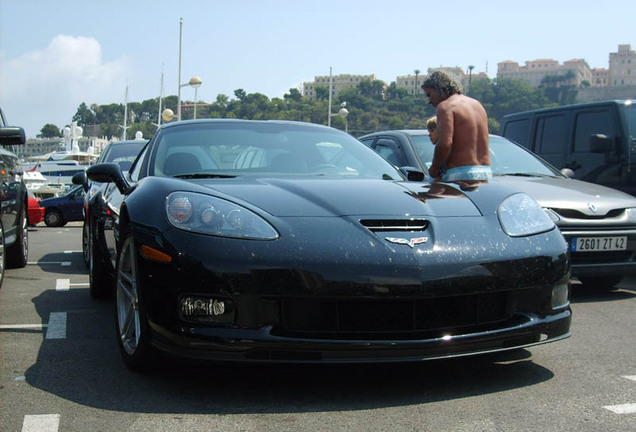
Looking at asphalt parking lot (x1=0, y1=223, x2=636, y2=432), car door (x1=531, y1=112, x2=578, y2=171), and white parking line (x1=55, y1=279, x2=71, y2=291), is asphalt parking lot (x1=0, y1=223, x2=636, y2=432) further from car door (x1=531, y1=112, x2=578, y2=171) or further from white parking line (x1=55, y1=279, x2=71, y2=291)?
car door (x1=531, y1=112, x2=578, y2=171)

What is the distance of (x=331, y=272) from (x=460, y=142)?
9.81ft

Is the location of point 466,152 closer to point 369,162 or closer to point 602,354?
point 369,162

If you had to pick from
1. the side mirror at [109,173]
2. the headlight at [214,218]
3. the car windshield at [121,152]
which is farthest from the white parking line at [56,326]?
the car windshield at [121,152]

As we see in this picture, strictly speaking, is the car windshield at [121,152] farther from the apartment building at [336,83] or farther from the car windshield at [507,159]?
the apartment building at [336,83]

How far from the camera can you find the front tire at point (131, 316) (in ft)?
10.9

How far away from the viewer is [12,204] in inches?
269

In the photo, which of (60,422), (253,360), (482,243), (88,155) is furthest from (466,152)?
(88,155)

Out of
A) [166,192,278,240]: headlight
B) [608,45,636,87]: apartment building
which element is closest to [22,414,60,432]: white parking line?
[166,192,278,240]: headlight

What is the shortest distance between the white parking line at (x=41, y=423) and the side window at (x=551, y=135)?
7.39m

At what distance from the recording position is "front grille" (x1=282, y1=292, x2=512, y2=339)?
9.93 feet

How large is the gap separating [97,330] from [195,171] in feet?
4.05

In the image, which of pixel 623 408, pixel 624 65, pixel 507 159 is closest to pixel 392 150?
pixel 507 159

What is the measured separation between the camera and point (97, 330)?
15.0ft

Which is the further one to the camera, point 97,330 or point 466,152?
point 466,152
